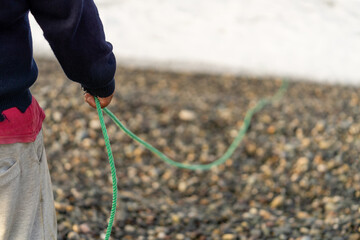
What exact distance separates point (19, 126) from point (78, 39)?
1.24 feet

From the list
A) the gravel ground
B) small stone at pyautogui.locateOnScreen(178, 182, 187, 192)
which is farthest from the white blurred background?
small stone at pyautogui.locateOnScreen(178, 182, 187, 192)

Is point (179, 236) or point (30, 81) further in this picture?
point (179, 236)

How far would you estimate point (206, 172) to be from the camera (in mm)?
4395

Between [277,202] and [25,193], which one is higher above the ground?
[25,193]

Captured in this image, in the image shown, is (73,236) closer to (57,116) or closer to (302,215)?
(302,215)

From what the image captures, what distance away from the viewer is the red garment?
1.76 metres

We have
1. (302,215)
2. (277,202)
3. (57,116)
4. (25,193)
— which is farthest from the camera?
(57,116)

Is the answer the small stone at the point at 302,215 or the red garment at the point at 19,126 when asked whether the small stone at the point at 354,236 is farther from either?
the red garment at the point at 19,126

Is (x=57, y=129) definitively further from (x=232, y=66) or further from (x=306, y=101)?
(x=232, y=66)

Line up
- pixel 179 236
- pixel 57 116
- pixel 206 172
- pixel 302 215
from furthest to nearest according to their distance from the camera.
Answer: pixel 57 116, pixel 206 172, pixel 302 215, pixel 179 236

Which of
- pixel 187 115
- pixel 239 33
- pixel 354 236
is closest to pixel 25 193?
pixel 354 236

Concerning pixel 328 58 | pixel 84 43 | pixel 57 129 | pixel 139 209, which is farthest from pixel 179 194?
Result: pixel 328 58

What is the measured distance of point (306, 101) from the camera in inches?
239

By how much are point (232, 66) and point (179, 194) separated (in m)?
5.23
